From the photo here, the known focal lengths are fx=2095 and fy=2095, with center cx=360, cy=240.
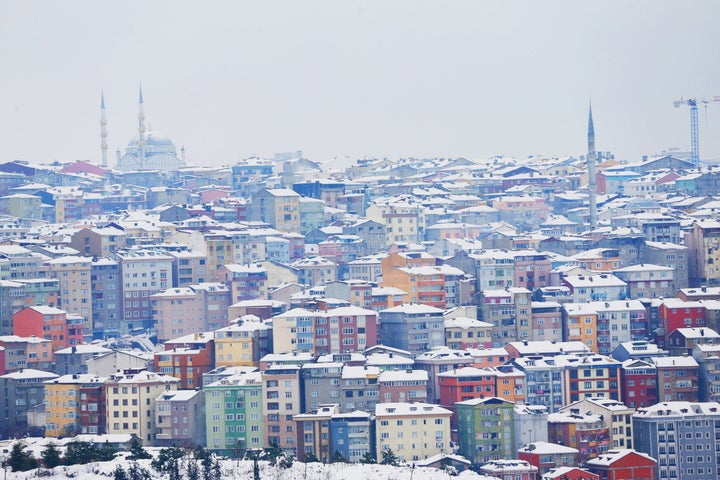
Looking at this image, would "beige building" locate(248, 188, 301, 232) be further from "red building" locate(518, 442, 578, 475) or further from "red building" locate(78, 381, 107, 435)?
"red building" locate(518, 442, 578, 475)

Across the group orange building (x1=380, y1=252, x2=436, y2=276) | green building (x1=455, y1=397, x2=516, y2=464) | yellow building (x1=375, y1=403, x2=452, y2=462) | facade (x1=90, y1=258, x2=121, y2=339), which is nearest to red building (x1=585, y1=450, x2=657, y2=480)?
green building (x1=455, y1=397, x2=516, y2=464)

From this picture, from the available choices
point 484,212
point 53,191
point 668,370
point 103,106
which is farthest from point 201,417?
point 103,106

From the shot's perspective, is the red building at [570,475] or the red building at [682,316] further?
the red building at [682,316]

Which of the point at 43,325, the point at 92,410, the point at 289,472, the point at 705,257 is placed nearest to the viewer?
the point at 289,472

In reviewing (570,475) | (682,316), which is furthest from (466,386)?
(682,316)

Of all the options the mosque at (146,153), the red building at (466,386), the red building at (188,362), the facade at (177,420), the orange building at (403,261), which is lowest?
the facade at (177,420)

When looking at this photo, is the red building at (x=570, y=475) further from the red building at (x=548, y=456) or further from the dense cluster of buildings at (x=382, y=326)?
the red building at (x=548, y=456)

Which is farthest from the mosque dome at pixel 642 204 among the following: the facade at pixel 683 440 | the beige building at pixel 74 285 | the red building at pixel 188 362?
the facade at pixel 683 440

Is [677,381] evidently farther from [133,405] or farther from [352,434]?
[133,405]
